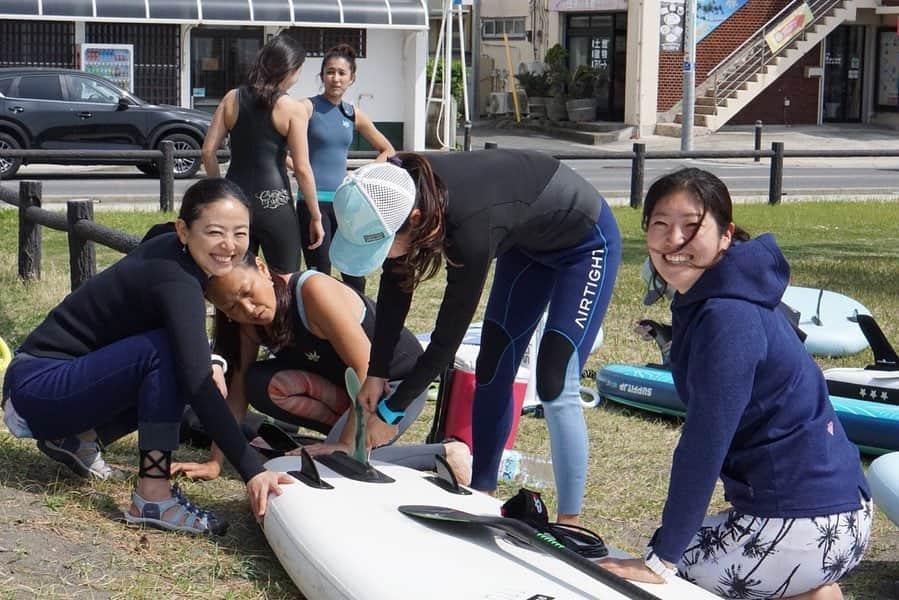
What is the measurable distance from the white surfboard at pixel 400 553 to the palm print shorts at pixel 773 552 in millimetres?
162

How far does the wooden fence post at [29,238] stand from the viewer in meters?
9.82

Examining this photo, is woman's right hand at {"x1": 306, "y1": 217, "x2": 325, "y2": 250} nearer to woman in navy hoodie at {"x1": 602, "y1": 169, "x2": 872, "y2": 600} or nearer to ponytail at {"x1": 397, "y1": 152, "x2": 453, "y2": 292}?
ponytail at {"x1": 397, "y1": 152, "x2": 453, "y2": 292}

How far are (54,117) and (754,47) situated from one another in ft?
65.7

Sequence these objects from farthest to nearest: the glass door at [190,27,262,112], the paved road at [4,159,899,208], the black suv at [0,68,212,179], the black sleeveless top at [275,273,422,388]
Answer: the glass door at [190,27,262,112] → the black suv at [0,68,212,179] → the paved road at [4,159,899,208] → the black sleeveless top at [275,273,422,388]

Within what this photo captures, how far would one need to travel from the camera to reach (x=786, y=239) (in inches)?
519

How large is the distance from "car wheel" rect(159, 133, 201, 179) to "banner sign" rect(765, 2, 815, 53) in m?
18.2

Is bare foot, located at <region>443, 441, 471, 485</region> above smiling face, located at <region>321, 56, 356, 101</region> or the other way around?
the other way around

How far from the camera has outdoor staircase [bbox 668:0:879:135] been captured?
3334 centimetres

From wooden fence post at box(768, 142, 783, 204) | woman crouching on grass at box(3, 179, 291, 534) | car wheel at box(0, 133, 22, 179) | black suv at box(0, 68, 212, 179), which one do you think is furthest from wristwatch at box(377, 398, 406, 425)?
black suv at box(0, 68, 212, 179)

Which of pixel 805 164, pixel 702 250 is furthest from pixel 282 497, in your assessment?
pixel 805 164

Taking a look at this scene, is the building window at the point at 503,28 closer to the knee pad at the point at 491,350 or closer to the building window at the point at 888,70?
the building window at the point at 888,70

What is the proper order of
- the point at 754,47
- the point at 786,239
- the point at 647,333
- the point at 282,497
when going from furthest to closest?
1. the point at 754,47
2. the point at 786,239
3. the point at 647,333
4. the point at 282,497

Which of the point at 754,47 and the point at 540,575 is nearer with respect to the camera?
the point at 540,575

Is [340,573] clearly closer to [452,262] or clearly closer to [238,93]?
[452,262]
